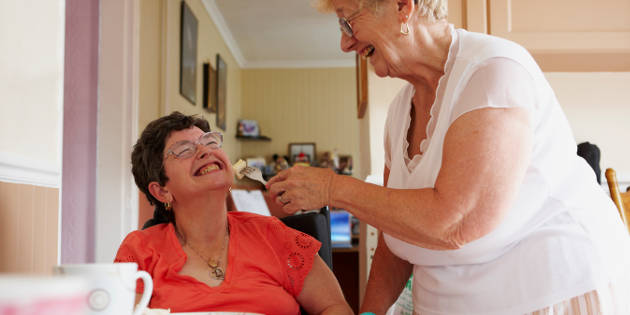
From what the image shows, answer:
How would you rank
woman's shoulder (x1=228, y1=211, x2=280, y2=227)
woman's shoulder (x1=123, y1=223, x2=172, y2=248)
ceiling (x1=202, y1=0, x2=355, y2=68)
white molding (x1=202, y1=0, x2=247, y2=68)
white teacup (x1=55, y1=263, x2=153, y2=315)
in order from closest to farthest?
white teacup (x1=55, y1=263, x2=153, y2=315) → woman's shoulder (x1=123, y1=223, x2=172, y2=248) → woman's shoulder (x1=228, y1=211, x2=280, y2=227) → white molding (x1=202, y1=0, x2=247, y2=68) → ceiling (x1=202, y1=0, x2=355, y2=68)

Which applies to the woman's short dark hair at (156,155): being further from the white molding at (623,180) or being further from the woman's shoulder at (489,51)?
the white molding at (623,180)

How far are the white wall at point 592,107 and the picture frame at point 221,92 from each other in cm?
241

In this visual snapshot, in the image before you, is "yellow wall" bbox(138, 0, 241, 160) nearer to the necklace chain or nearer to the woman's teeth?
the woman's teeth

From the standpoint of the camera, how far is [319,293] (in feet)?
4.04

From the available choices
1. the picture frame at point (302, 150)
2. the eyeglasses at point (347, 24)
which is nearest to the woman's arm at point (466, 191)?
the eyeglasses at point (347, 24)

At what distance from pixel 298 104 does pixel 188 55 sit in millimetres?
2820

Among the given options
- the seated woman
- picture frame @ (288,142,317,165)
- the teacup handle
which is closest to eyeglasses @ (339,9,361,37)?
the seated woman

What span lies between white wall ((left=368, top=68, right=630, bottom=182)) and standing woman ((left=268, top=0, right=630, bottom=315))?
1.63m

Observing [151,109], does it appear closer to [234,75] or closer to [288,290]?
[288,290]

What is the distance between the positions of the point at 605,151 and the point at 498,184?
228 cm

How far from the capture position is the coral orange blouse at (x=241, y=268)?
114cm

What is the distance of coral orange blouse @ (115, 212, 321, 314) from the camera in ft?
3.73

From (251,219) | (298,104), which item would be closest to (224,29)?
(298,104)

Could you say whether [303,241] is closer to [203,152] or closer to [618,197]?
[203,152]
